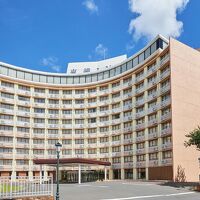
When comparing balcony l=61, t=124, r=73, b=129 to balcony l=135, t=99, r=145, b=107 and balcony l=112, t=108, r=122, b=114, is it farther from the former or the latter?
balcony l=135, t=99, r=145, b=107

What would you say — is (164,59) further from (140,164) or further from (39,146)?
(39,146)

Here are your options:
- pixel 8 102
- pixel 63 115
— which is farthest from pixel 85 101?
pixel 8 102

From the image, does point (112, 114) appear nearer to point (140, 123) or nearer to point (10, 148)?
point (140, 123)

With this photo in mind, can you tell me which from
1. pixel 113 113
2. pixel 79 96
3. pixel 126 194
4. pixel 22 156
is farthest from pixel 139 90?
pixel 126 194

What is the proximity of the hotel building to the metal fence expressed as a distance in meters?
35.2

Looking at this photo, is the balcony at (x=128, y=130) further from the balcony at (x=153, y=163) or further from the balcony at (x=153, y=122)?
the balcony at (x=153, y=163)

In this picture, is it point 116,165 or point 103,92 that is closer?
point 116,165

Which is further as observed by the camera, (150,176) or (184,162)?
(150,176)

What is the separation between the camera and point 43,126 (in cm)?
8856

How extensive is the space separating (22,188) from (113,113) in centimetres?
5721

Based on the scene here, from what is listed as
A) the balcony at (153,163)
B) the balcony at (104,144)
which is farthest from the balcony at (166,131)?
the balcony at (104,144)

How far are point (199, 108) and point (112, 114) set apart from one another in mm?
23101

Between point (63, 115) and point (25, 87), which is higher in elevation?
point (25, 87)

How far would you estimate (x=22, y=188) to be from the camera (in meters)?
27.4
